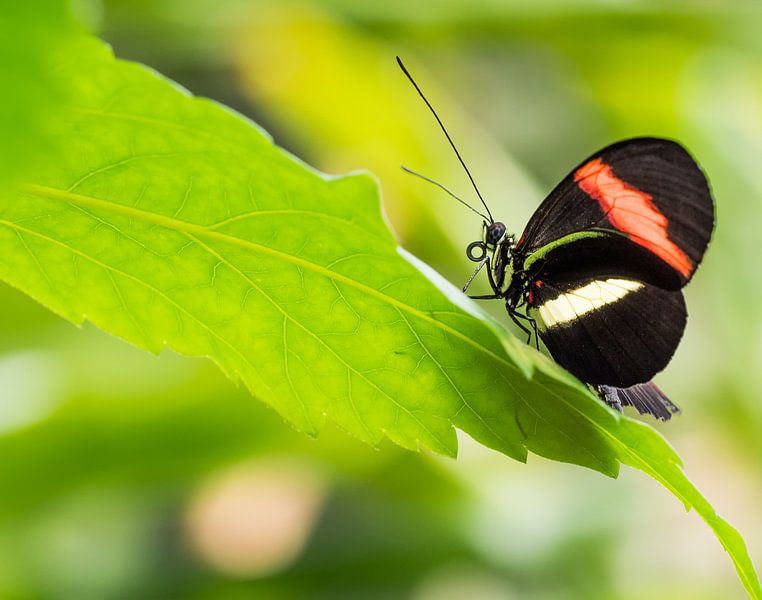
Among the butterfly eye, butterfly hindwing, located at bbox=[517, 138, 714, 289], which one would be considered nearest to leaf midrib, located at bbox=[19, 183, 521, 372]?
butterfly hindwing, located at bbox=[517, 138, 714, 289]

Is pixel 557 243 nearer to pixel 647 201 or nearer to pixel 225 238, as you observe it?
pixel 647 201

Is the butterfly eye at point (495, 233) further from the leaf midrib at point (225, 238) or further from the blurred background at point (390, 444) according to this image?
the blurred background at point (390, 444)

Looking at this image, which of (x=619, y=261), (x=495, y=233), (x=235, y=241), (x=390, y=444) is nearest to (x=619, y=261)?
(x=619, y=261)

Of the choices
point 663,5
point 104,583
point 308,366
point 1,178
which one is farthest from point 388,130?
point 1,178

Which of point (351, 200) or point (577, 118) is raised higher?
point (577, 118)

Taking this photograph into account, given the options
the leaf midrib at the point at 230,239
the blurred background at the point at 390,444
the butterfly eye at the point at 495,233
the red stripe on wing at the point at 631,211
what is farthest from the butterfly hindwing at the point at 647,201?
the blurred background at the point at 390,444

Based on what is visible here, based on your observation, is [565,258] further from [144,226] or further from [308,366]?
[144,226]
